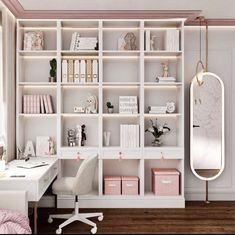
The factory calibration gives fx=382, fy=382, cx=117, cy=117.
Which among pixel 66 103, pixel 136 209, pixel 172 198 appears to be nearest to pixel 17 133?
pixel 66 103

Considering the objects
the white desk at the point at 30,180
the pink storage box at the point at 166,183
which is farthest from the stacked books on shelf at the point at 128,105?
the white desk at the point at 30,180

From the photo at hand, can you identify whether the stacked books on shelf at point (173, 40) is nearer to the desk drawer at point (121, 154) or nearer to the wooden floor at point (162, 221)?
the desk drawer at point (121, 154)

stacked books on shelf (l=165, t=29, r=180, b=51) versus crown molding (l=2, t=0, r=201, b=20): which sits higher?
crown molding (l=2, t=0, r=201, b=20)

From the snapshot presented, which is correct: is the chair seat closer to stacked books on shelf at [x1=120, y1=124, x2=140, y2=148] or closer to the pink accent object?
the pink accent object

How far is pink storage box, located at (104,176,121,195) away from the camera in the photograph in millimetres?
4973

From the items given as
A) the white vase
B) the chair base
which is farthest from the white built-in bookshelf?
the chair base

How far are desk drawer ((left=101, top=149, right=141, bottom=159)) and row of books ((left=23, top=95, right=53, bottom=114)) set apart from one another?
921 mm

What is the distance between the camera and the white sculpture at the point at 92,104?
5043mm

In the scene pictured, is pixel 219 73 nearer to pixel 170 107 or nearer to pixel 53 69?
pixel 170 107

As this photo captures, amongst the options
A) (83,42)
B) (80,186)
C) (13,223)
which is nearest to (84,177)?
(80,186)

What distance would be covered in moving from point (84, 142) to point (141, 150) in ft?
2.65

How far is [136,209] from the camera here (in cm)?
488

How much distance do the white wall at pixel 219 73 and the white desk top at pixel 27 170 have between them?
199 cm

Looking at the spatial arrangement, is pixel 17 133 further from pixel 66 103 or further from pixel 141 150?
pixel 141 150
